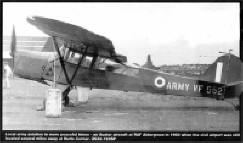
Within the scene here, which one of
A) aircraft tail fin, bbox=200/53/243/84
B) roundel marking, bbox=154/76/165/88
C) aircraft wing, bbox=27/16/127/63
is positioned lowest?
roundel marking, bbox=154/76/165/88

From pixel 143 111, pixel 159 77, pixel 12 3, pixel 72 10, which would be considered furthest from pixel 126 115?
pixel 12 3

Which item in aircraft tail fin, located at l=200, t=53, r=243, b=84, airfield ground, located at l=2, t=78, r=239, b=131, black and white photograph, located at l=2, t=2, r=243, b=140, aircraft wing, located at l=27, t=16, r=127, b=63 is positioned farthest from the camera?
aircraft tail fin, located at l=200, t=53, r=243, b=84

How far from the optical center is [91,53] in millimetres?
8617

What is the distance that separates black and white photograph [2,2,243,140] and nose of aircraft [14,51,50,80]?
0.02 metres

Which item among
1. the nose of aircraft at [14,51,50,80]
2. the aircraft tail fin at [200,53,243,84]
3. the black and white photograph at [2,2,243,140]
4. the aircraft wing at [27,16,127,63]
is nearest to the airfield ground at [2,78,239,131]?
the black and white photograph at [2,2,243,140]

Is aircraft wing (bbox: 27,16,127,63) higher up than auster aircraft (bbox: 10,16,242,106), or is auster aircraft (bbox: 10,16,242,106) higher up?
aircraft wing (bbox: 27,16,127,63)

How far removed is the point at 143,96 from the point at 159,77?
5.18ft

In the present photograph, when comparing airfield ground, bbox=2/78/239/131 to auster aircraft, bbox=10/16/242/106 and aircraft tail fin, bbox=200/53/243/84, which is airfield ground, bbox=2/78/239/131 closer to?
auster aircraft, bbox=10/16/242/106

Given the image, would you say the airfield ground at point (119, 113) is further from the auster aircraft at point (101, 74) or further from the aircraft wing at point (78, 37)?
the aircraft wing at point (78, 37)

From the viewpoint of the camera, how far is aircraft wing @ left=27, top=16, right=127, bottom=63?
Answer: 7.29m

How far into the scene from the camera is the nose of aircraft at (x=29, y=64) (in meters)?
8.61

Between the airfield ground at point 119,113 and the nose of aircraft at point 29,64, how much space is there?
419 millimetres

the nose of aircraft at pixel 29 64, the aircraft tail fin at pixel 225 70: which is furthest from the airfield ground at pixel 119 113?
the aircraft tail fin at pixel 225 70

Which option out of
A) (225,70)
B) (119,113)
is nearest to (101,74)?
(119,113)
